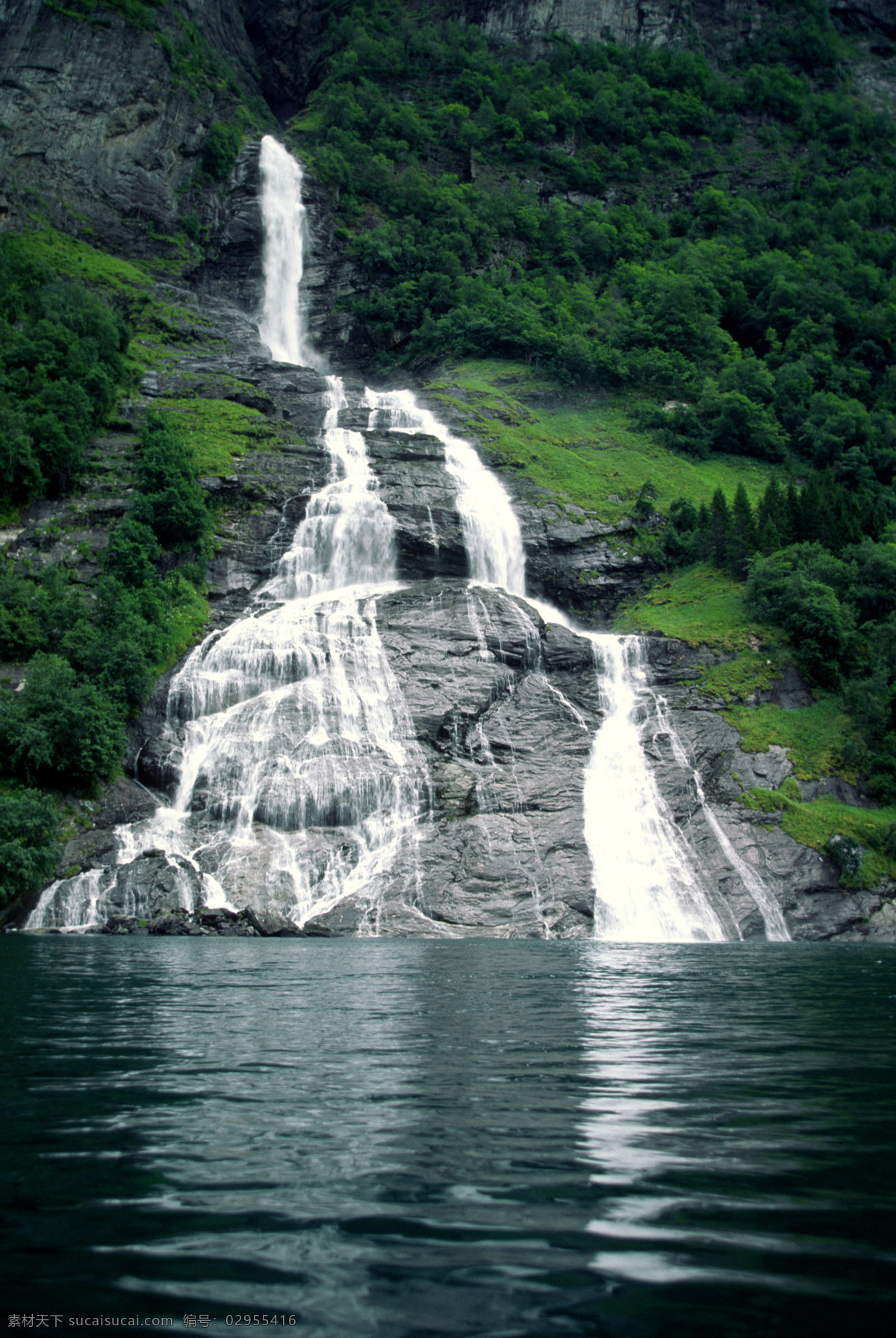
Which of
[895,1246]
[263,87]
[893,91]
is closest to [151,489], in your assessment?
[895,1246]

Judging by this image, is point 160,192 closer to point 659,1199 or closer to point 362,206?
point 362,206

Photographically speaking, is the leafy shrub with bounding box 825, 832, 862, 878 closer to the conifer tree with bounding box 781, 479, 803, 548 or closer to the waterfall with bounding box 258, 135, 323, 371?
the conifer tree with bounding box 781, 479, 803, 548

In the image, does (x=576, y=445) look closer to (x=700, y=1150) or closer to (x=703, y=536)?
(x=703, y=536)

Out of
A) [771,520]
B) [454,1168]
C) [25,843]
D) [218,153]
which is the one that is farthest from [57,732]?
[218,153]

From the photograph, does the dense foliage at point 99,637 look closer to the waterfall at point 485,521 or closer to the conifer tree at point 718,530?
the waterfall at point 485,521

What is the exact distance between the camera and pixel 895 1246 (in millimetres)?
3455

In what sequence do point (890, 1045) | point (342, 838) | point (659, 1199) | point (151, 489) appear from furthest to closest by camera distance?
point (151, 489)
point (342, 838)
point (890, 1045)
point (659, 1199)

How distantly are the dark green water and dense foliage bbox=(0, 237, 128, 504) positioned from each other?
3634 cm

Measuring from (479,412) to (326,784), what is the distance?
125ft

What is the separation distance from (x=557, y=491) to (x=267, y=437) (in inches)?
674

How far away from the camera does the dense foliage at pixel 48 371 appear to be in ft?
133

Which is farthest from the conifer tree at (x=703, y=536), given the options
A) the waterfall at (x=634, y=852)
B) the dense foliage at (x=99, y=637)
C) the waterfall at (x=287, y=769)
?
the dense foliage at (x=99, y=637)

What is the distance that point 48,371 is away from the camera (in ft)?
156

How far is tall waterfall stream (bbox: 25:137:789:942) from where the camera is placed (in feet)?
84.6
